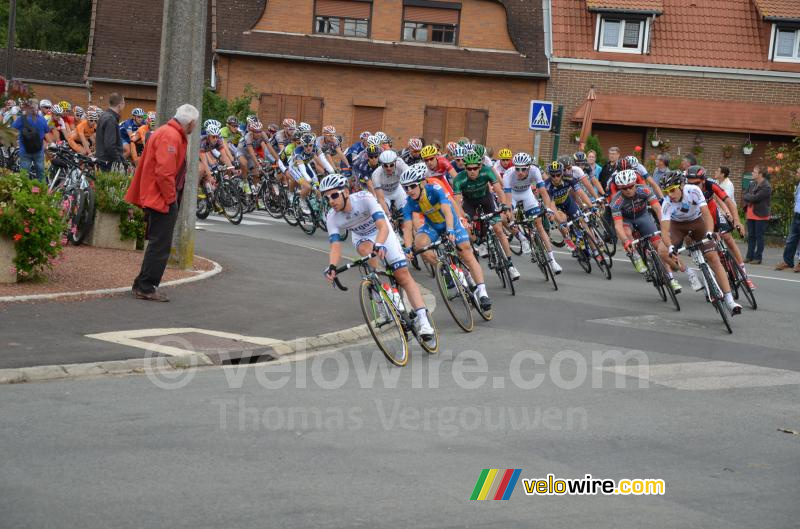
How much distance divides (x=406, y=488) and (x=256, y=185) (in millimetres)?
20722

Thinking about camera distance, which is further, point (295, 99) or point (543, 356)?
point (295, 99)

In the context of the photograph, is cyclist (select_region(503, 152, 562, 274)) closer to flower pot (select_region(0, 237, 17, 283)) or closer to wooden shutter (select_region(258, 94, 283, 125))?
flower pot (select_region(0, 237, 17, 283))

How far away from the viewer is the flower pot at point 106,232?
16.0 metres

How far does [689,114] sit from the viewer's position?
41406mm

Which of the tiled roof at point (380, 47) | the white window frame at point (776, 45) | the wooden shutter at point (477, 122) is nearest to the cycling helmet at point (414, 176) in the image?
the tiled roof at point (380, 47)

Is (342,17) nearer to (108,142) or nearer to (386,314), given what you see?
(108,142)

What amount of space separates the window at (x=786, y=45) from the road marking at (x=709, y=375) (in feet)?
111

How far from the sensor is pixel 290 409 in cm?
841

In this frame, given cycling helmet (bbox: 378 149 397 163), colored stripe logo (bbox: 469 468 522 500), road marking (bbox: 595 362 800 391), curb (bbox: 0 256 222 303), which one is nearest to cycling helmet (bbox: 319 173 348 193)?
road marking (bbox: 595 362 800 391)

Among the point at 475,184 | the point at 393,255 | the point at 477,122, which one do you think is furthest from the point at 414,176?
the point at 477,122

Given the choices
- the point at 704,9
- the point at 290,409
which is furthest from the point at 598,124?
the point at 290,409

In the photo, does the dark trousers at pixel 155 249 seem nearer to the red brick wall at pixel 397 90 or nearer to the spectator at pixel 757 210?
the spectator at pixel 757 210

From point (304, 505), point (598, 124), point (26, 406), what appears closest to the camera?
point (304, 505)

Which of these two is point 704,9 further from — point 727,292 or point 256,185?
point 727,292
